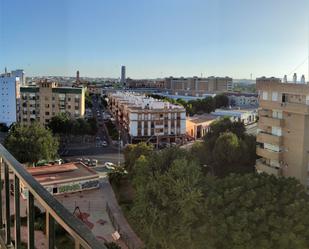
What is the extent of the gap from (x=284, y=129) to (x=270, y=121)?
0.77ft

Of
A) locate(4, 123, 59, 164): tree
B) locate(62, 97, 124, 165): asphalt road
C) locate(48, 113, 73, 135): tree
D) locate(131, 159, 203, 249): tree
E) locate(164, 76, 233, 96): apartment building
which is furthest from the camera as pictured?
locate(164, 76, 233, 96): apartment building

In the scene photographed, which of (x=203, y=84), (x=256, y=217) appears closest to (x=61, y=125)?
(x=256, y=217)

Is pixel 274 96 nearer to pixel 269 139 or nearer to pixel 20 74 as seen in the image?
pixel 269 139

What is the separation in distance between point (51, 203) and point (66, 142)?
907 cm

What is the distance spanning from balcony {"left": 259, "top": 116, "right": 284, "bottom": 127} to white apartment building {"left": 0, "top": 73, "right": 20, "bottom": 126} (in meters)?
7.39

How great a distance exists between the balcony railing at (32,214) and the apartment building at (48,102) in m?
9.78

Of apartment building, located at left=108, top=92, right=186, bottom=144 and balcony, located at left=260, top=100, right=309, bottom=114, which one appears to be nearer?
balcony, located at left=260, top=100, right=309, bottom=114

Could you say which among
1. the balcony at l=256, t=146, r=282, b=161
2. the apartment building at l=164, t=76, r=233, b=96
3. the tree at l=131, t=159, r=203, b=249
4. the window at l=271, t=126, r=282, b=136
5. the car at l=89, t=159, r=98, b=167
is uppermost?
the apartment building at l=164, t=76, r=233, b=96

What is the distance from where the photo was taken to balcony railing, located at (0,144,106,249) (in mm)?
304

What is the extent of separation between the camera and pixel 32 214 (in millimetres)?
440

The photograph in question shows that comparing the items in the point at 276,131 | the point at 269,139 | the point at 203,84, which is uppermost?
the point at 203,84

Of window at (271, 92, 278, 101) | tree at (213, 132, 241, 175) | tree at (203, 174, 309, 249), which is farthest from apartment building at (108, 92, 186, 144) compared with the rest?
tree at (203, 174, 309, 249)

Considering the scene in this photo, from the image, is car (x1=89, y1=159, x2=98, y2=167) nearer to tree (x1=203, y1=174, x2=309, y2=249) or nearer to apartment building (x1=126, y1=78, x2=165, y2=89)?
tree (x1=203, y1=174, x2=309, y2=249)

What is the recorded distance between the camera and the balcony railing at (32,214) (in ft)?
1.00
